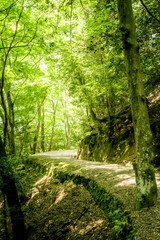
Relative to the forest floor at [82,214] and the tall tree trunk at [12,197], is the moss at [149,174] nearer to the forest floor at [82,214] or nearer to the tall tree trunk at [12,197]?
the forest floor at [82,214]

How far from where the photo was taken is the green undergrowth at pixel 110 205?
103 inches

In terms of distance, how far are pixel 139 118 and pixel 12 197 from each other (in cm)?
431

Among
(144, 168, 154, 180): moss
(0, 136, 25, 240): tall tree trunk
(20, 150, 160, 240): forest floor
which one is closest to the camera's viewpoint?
(20, 150, 160, 240): forest floor

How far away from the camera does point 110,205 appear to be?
3.54m

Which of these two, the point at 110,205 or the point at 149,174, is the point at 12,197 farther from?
the point at 149,174

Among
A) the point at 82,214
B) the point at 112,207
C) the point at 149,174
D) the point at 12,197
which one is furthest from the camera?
the point at 12,197

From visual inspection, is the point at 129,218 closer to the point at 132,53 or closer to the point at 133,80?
the point at 133,80

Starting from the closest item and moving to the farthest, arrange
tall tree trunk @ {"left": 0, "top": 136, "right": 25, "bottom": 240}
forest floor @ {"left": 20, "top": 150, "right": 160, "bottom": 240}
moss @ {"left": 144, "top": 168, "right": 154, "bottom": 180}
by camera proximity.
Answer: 1. forest floor @ {"left": 20, "top": 150, "right": 160, "bottom": 240}
2. moss @ {"left": 144, "top": 168, "right": 154, "bottom": 180}
3. tall tree trunk @ {"left": 0, "top": 136, "right": 25, "bottom": 240}

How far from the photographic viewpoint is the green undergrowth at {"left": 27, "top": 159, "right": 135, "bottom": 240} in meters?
2.61

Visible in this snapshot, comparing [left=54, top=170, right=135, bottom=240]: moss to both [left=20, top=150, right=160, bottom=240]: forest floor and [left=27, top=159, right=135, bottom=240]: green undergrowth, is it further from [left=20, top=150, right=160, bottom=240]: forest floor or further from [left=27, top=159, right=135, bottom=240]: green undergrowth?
[left=20, top=150, right=160, bottom=240]: forest floor

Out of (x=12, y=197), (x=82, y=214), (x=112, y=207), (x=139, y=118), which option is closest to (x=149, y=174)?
(x=139, y=118)

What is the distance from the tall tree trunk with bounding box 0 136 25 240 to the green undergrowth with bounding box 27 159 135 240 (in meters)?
2.19

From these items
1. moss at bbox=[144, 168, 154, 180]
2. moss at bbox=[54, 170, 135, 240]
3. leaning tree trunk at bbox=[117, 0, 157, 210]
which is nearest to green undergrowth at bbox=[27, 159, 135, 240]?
moss at bbox=[54, 170, 135, 240]

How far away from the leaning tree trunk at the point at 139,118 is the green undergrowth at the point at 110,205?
42 cm
